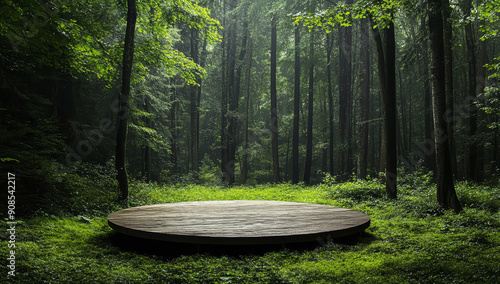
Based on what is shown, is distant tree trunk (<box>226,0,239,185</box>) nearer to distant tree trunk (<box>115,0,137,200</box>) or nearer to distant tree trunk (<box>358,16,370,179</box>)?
distant tree trunk (<box>358,16,370,179</box>)

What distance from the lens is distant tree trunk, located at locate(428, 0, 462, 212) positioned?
269 inches

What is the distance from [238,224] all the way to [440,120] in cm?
555

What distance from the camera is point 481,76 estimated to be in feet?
61.0

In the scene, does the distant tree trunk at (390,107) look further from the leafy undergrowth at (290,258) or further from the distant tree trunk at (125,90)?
the distant tree trunk at (125,90)

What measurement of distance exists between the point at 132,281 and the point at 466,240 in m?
5.10

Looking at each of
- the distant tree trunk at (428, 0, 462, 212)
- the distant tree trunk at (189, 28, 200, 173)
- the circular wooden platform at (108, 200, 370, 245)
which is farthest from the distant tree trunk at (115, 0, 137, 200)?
the distant tree trunk at (189, 28, 200, 173)

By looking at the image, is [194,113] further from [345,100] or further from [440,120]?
[440,120]

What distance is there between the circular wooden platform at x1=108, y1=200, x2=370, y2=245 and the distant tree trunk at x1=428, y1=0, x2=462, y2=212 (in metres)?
2.55

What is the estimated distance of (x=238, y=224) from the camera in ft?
16.0

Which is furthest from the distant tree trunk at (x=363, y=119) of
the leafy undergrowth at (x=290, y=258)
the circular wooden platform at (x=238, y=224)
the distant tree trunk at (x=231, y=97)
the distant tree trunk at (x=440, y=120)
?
the distant tree trunk at (x=231, y=97)

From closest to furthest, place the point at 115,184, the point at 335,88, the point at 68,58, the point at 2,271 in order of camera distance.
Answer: the point at 2,271
the point at 68,58
the point at 115,184
the point at 335,88

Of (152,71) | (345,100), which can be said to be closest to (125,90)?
(152,71)

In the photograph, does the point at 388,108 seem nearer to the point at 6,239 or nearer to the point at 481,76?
the point at 6,239

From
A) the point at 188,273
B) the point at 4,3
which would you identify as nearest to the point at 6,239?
the point at 188,273
